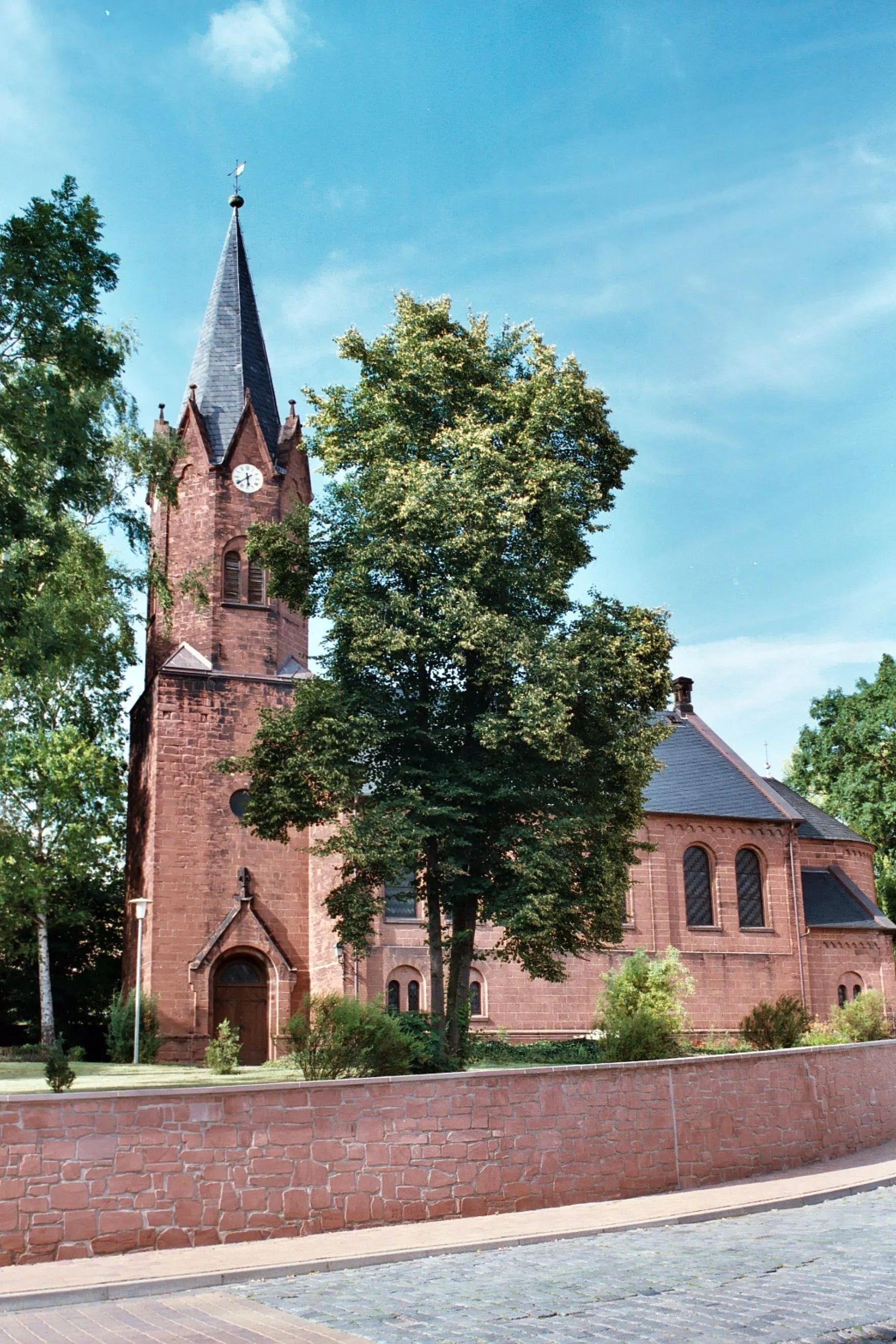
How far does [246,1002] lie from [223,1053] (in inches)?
205

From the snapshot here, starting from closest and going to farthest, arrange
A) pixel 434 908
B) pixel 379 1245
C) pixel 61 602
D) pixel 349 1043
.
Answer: pixel 379 1245, pixel 349 1043, pixel 434 908, pixel 61 602

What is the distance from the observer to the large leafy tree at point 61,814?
33688 millimetres

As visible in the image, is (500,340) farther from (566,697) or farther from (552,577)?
(566,697)

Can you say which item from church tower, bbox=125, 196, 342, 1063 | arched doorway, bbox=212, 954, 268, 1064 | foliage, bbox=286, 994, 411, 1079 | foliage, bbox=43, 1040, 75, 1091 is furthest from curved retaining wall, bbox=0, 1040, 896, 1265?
arched doorway, bbox=212, 954, 268, 1064

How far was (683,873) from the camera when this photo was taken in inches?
1507

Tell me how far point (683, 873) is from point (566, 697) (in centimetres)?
2063

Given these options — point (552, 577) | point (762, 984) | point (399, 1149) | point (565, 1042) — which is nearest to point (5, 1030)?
point (565, 1042)

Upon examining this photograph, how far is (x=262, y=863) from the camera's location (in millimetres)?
30406

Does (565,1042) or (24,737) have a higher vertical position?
(24,737)

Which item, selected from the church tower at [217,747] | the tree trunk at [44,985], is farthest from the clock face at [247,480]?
the tree trunk at [44,985]

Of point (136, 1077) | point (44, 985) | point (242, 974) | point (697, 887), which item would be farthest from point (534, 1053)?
point (44, 985)

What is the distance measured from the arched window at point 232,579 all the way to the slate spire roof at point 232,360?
8.82 ft

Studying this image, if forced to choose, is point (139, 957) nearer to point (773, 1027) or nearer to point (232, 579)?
point (232, 579)

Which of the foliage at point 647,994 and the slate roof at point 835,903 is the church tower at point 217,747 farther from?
the slate roof at point 835,903
